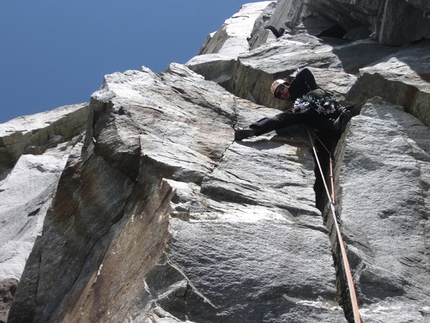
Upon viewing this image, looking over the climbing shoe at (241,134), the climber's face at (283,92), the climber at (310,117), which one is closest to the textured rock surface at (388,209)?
the climber at (310,117)

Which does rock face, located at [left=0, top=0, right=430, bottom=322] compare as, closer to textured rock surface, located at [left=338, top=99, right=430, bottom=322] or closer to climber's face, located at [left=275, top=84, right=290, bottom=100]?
textured rock surface, located at [left=338, top=99, right=430, bottom=322]

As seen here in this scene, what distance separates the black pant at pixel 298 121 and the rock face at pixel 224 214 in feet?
0.56

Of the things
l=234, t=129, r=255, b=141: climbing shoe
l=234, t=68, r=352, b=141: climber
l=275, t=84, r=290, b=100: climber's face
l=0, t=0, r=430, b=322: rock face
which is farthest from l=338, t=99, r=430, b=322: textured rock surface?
l=275, t=84, r=290, b=100: climber's face

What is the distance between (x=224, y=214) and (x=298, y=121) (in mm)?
3012

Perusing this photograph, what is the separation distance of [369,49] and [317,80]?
185 centimetres

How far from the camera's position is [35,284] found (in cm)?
623

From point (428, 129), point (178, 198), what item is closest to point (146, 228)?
point (178, 198)

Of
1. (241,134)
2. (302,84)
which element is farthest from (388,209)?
(302,84)

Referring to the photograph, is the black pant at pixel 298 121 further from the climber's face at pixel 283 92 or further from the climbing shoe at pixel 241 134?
the climber's face at pixel 283 92

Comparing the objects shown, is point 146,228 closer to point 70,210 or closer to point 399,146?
point 70,210

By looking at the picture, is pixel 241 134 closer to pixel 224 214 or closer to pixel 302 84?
pixel 302 84

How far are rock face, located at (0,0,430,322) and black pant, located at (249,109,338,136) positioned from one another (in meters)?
0.17

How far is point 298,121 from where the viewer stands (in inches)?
308

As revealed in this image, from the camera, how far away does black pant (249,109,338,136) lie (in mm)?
7496
